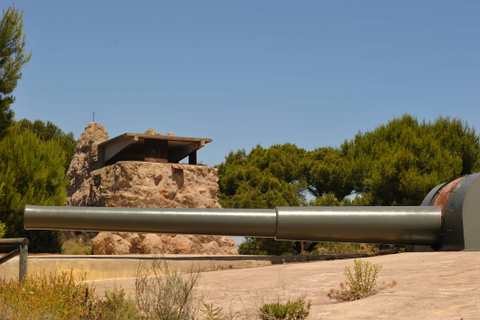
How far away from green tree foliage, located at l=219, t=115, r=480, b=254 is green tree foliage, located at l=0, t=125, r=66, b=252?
795 centimetres

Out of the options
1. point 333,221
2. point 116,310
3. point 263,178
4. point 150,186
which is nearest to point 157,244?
point 150,186

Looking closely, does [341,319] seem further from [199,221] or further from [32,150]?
[32,150]

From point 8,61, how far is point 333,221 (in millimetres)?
13544

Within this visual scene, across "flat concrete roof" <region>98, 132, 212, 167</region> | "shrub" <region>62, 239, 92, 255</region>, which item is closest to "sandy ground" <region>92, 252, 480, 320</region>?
"shrub" <region>62, 239, 92, 255</region>

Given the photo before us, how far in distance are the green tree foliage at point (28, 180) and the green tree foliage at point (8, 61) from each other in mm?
695

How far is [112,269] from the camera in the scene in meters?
12.6

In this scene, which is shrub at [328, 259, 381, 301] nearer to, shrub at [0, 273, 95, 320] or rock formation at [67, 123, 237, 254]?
shrub at [0, 273, 95, 320]

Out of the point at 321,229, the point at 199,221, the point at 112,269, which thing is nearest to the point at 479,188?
the point at 321,229

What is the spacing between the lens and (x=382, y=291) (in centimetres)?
772

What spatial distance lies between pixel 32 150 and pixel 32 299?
16756 millimetres

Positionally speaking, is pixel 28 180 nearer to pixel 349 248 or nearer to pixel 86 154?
pixel 86 154

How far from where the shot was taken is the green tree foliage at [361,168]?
958 inches

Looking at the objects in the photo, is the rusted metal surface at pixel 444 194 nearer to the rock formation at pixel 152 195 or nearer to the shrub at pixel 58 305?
the shrub at pixel 58 305

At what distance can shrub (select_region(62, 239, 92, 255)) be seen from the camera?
69.7ft
